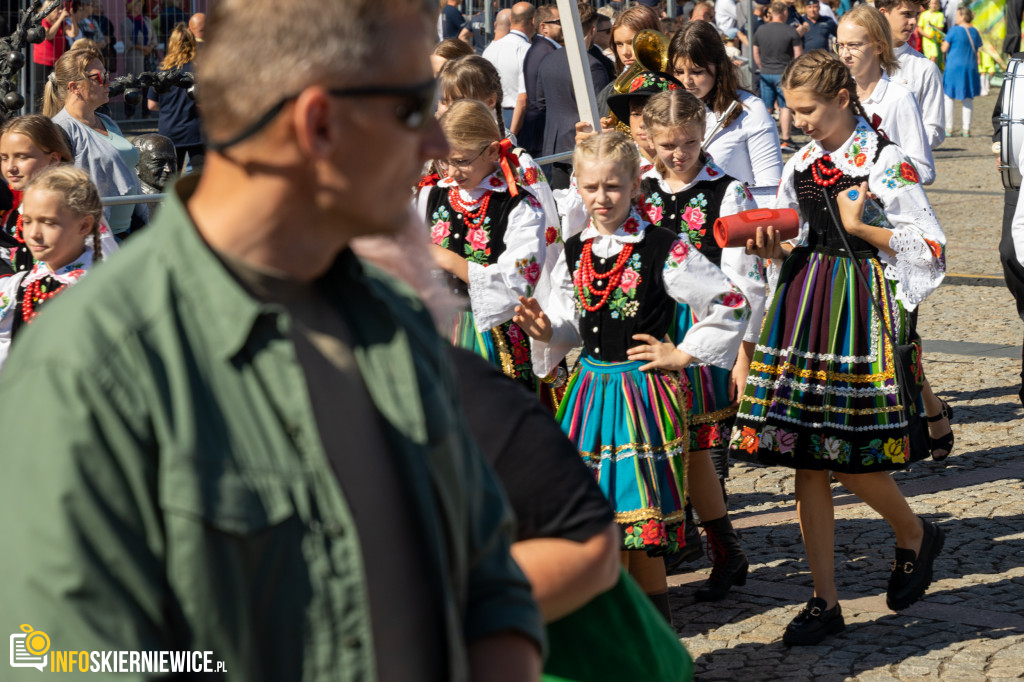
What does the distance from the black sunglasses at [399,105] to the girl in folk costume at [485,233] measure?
289 cm

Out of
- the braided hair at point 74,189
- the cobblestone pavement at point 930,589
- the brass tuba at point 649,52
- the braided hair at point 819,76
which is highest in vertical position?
the brass tuba at point 649,52

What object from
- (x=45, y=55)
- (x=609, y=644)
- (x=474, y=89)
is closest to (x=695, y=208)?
(x=474, y=89)

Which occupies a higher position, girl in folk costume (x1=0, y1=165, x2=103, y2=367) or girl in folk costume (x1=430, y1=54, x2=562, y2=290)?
girl in folk costume (x1=430, y1=54, x2=562, y2=290)

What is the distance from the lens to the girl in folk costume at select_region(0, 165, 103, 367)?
170 inches

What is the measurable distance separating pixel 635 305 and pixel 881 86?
275 cm

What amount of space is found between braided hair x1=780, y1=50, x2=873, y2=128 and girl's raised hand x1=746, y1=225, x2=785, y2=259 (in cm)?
54

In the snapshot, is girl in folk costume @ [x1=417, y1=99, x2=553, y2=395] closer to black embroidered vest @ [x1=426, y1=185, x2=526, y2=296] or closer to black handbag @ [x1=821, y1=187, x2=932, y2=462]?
black embroidered vest @ [x1=426, y1=185, x2=526, y2=296]

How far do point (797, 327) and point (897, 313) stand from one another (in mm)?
373

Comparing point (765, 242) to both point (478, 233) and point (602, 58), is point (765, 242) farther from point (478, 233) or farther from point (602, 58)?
point (602, 58)

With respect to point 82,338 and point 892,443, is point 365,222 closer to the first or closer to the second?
point 82,338

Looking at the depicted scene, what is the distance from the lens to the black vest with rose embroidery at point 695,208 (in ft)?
16.2

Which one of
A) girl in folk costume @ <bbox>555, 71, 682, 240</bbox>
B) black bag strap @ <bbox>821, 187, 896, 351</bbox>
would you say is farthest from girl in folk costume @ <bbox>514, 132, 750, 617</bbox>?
black bag strap @ <bbox>821, 187, 896, 351</bbox>

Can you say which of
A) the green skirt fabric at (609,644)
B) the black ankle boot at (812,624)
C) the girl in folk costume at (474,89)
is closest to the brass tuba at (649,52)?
the girl in folk costume at (474,89)

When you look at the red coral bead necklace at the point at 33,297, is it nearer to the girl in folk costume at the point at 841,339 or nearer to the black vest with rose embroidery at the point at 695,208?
the black vest with rose embroidery at the point at 695,208
